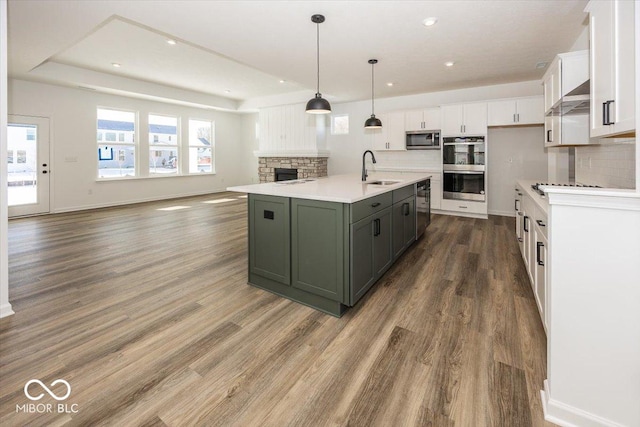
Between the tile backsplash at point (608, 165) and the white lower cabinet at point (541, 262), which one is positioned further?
the tile backsplash at point (608, 165)

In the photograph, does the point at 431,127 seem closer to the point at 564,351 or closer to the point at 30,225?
the point at 564,351

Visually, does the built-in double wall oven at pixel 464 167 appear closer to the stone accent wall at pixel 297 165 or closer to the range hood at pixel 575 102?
the range hood at pixel 575 102

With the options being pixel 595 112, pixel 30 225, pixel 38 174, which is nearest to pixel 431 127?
pixel 595 112

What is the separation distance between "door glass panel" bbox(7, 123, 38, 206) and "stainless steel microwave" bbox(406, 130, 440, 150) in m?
7.84

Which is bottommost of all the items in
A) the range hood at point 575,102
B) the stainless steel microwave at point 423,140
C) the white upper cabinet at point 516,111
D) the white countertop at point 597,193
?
the white countertop at point 597,193

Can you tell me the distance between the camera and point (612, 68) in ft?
5.78

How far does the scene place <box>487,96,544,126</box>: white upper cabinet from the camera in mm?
5562

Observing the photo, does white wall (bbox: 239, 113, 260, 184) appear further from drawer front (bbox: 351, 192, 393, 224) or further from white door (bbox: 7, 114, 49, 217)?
drawer front (bbox: 351, 192, 393, 224)

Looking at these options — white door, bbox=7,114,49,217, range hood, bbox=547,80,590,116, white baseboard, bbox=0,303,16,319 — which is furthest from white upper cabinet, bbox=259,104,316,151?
white baseboard, bbox=0,303,16,319

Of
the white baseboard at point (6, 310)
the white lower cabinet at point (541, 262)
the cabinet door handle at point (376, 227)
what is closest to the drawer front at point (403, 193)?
the cabinet door handle at point (376, 227)

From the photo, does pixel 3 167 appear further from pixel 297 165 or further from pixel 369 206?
pixel 297 165

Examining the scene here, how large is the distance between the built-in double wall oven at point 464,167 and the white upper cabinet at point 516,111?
0.45 meters

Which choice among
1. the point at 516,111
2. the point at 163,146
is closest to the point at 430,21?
the point at 516,111

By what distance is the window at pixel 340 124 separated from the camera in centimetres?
835
